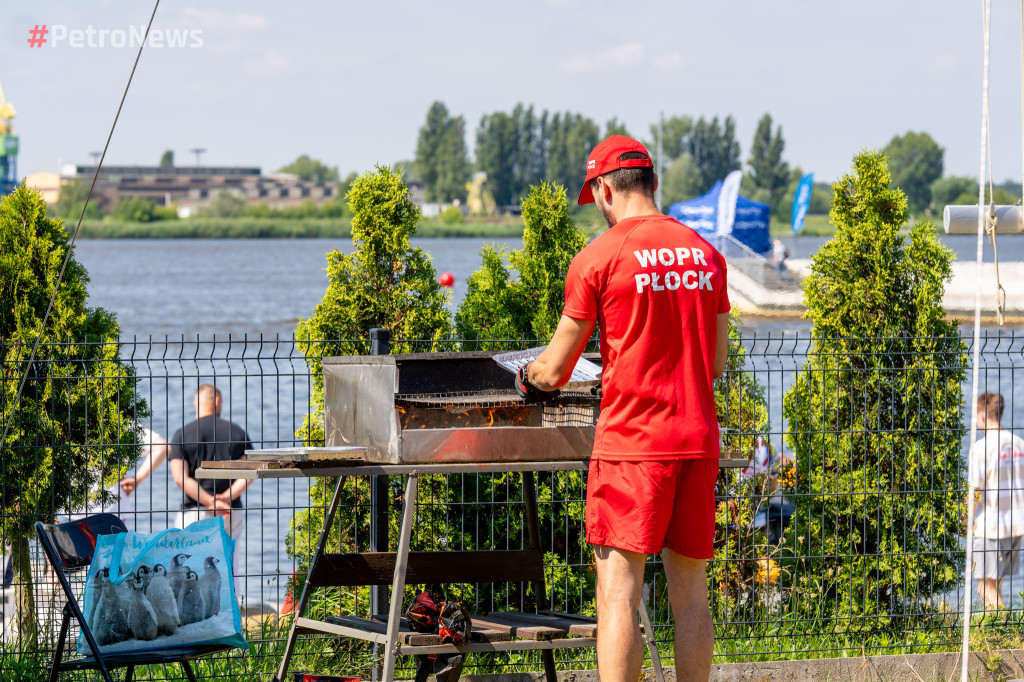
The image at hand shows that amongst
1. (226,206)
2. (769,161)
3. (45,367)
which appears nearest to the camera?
(45,367)

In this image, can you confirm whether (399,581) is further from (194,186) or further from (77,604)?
(194,186)

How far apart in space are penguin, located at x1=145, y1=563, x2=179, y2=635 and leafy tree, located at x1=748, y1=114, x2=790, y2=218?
430 feet

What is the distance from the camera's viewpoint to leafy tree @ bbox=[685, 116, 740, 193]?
14038cm

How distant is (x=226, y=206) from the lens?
464 ft

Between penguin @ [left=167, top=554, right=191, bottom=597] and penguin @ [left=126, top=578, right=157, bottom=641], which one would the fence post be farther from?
penguin @ [left=126, top=578, right=157, bottom=641]

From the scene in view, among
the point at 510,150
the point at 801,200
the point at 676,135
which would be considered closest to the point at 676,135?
the point at 676,135

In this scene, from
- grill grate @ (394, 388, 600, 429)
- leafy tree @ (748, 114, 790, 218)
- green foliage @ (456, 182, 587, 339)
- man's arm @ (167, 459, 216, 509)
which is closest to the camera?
grill grate @ (394, 388, 600, 429)

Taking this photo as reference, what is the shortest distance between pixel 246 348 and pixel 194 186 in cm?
14862

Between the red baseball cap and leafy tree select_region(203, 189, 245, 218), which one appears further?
leafy tree select_region(203, 189, 245, 218)

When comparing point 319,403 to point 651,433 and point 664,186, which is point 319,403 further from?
point 664,186

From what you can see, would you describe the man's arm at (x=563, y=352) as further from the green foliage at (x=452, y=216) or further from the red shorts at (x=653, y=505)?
the green foliage at (x=452, y=216)

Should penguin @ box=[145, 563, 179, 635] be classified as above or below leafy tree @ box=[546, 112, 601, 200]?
below

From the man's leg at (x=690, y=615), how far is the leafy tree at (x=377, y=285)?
104 inches

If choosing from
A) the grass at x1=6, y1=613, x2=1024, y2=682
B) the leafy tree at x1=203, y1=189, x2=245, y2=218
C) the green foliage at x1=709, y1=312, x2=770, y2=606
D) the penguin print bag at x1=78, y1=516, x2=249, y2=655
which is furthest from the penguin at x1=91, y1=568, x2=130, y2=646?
the leafy tree at x1=203, y1=189, x2=245, y2=218
